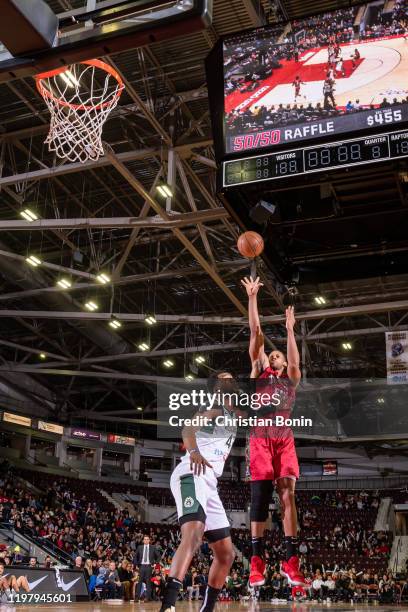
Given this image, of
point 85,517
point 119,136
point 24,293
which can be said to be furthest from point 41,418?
point 119,136

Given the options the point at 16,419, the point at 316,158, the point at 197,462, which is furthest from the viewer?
the point at 16,419

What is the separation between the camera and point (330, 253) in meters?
7.55

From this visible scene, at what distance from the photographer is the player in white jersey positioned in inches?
185

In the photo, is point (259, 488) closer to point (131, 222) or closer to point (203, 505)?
point (203, 505)

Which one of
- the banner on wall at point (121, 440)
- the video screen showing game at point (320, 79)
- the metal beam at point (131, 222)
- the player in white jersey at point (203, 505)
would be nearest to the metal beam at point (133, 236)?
the metal beam at point (131, 222)

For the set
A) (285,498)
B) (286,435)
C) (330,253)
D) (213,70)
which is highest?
(213,70)

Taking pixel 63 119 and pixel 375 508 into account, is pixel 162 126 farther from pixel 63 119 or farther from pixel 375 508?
pixel 375 508

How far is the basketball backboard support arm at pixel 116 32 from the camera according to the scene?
4.44 m

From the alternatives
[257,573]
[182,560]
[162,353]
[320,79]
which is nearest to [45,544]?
[162,353]

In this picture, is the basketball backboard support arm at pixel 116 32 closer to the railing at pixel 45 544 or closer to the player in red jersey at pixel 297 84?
the player in red jersey at pixel 297 84

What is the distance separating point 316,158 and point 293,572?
3650mm

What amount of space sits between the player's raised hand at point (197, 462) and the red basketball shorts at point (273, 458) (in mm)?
880

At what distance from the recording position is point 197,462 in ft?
16.1

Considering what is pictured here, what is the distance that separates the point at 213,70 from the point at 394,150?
221 centimetres
